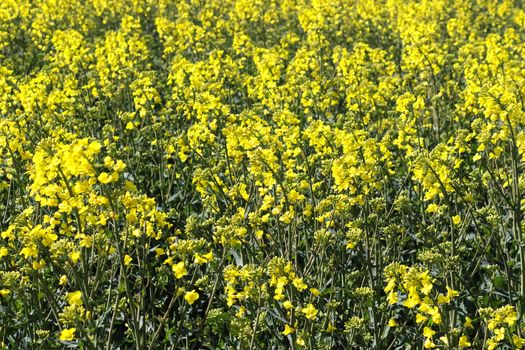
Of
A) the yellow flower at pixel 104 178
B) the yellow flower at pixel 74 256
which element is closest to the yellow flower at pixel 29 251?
the yellow flower at pixel 74 256

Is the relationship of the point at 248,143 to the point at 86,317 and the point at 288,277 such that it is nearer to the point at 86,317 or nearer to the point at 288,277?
the point at 288,277

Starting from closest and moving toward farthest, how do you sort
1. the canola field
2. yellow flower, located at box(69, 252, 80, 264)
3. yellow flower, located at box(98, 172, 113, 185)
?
yellow flower, located at box(98, 172, 113, 185)
yellow flower, located at box(69, 252, 80, 264)
the canola field

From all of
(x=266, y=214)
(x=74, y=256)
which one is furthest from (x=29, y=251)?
(x=266, y=214)

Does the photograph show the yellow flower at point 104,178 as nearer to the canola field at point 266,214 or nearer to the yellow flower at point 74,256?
the canola field at point 266,214

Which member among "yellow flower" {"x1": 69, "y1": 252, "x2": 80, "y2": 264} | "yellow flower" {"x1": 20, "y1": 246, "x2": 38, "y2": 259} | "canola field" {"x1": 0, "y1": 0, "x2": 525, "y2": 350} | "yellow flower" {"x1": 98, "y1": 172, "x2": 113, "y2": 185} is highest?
"yellow flower" {"x1": 98, "y1": 172, "x2": 113, "y2": 185}

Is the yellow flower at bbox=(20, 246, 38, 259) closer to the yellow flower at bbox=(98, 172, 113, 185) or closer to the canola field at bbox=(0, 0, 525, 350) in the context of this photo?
the canola field at bbox=(0, 0, 525, 350)

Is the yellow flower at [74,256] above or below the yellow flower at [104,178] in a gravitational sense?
below

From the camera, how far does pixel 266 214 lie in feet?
15.2

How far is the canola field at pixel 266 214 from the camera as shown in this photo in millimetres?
3482

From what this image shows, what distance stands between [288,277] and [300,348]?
683mm

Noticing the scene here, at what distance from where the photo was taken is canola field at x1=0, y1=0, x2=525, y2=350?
11.4 ft

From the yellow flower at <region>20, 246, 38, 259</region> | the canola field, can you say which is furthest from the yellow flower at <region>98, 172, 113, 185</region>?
the yellow flower at <region>20, 246, 38, 259</region>

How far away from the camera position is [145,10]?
1345 cm

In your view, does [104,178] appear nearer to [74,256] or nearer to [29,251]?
[74,256]
